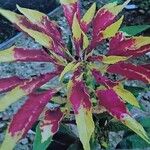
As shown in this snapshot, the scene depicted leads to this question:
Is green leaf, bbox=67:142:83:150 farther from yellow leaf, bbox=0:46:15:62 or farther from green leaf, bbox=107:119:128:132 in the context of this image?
yellow leaf, bbox=0:46:15:62

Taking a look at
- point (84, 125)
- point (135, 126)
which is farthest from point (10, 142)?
point (135, 126)

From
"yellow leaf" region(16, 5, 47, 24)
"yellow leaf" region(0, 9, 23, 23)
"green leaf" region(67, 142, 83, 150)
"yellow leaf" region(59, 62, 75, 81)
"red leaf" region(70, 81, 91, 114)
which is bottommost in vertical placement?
"green leaf" region(67, 142, 83, 150)

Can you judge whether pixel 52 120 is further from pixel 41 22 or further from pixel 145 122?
pixel 145 122

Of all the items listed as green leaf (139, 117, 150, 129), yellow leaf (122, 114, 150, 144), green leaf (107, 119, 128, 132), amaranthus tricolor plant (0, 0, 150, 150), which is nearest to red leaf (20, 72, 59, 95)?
amaranthus tricolor plant (0, 0, 150, 150)

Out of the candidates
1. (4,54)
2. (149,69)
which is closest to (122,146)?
(149,69)

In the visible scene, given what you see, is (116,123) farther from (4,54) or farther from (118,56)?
(4,54)

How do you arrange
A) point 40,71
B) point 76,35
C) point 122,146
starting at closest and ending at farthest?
point 76,35 → point 122,146 → point 40,71
